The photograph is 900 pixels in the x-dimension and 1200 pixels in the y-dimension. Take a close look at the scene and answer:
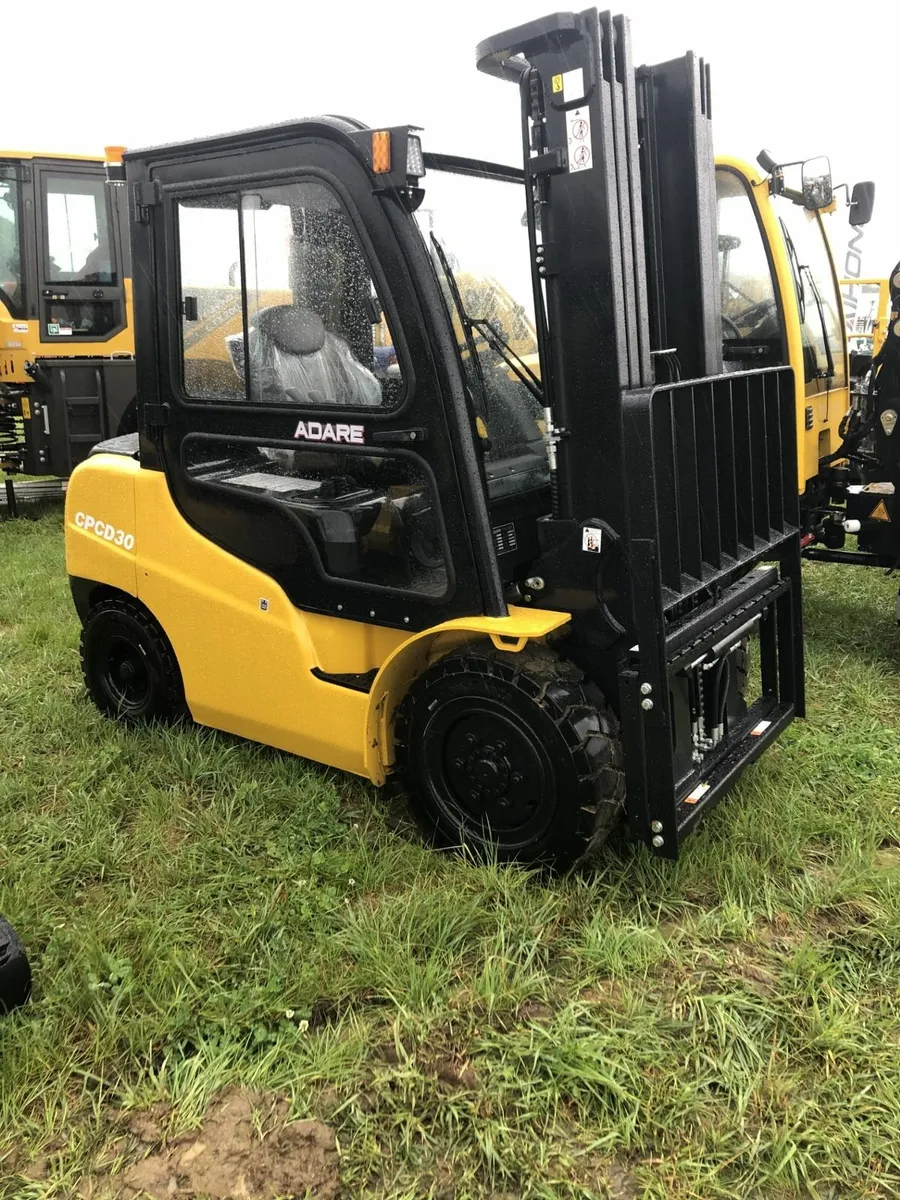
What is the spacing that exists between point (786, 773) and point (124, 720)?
2637 millimetres

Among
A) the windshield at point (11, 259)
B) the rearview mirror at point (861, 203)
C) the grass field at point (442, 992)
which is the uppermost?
the windshield at point (11, 259)

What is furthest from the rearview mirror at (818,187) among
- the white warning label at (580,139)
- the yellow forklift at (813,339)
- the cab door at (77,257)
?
the cab door at (77,257)

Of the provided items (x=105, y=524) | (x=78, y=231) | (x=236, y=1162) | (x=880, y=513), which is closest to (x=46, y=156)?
(x=78, y=231)

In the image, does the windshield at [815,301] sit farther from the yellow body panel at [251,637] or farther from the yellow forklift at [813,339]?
the yellow body panel at [251,637]

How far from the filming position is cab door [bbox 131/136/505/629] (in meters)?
2.89

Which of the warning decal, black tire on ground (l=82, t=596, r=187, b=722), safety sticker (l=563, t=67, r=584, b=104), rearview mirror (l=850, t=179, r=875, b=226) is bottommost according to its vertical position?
the warning decal

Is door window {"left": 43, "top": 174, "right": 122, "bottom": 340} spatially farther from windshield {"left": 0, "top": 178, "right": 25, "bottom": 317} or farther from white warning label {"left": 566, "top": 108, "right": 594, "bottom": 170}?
white warning label {"left": 566, "top": 108, "right": 594, "bottom": 170}

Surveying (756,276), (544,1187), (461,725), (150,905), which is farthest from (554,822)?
(756,276)

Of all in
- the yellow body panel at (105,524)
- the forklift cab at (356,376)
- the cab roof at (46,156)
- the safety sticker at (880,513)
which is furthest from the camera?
the cab roof at (46,156)

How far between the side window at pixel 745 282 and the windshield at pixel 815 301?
17 centimetres

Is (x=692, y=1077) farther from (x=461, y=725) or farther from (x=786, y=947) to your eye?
(x=461, y=725)

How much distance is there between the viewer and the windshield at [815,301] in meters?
5.47

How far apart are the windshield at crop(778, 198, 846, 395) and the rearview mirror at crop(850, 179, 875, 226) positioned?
25cm

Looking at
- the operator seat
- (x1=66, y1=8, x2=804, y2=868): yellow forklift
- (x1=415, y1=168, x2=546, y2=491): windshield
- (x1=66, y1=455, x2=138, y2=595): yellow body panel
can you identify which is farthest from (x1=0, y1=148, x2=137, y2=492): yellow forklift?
(x1=415, y1=168, x2=546, y2=491): windshield
